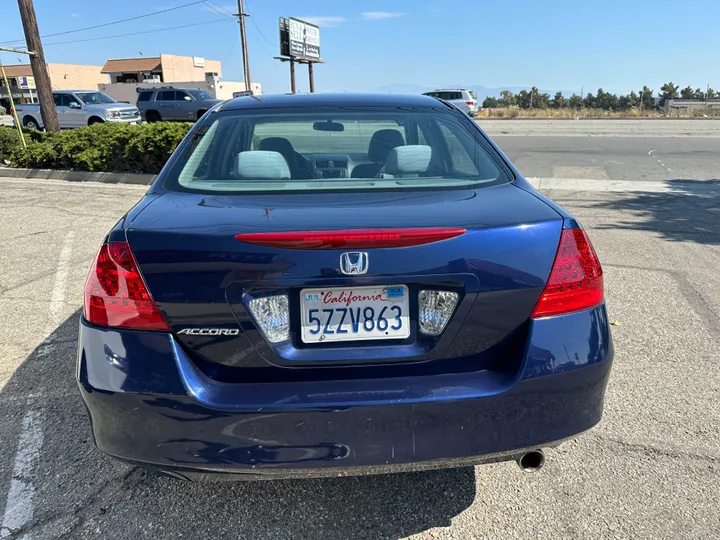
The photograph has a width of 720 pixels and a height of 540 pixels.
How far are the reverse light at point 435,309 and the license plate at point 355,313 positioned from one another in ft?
0.17

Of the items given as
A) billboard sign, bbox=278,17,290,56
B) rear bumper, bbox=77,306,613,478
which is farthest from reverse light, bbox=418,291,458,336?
billboard sign, bbox=278,17,290,56

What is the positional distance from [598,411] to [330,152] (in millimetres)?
2176

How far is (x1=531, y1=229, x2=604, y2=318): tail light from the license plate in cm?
45

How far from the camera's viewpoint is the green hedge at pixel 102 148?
34.8 ft

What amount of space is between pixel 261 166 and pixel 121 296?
0.96 m

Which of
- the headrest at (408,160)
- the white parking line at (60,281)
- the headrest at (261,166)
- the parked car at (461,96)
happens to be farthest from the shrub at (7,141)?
the parked car at (461,96)

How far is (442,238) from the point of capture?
180 cm

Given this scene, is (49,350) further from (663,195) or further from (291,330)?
(663,195)

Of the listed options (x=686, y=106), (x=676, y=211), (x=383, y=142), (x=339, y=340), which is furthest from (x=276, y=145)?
(x=686, y=106)

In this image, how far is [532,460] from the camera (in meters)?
1.99

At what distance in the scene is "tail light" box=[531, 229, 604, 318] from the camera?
187 cm

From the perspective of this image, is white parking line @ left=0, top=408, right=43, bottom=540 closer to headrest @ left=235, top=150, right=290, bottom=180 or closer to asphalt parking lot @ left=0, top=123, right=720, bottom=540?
asphalt parking lot @ left=0, top=123, right=720, bottom=540

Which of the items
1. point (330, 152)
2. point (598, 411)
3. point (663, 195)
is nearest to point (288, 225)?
point (598, 411)

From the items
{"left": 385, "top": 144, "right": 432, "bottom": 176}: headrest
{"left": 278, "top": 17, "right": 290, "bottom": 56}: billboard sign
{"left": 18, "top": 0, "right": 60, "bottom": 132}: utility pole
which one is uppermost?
{"left": 278, "top": 17, "right": 290, "bottom": 56}: billboard sign
